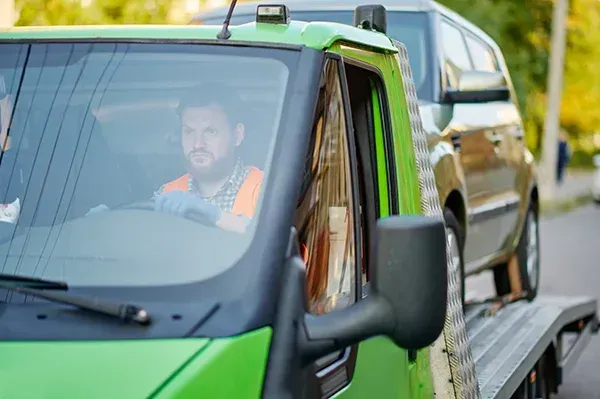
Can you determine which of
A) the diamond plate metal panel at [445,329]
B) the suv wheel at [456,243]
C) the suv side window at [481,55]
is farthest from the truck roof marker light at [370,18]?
the suv side window at [481,55]

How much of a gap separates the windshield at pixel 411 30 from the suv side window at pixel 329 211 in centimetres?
389

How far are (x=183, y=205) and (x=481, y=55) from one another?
5900 millimetres

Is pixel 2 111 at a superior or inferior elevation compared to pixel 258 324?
superior

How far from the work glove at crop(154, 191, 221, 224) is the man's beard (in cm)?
12

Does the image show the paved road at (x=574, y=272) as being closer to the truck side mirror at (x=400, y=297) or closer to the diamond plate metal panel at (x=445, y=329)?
the diamond plate metal panel at (x=445, y=329)

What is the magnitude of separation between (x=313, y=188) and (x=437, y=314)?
64 centimetres

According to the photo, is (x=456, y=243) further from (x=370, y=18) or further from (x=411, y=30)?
(x=370, y=18)

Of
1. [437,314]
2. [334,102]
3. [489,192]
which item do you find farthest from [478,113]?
[437,314]

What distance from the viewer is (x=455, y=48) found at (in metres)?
7.92

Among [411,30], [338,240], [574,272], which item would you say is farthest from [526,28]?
[338,240]

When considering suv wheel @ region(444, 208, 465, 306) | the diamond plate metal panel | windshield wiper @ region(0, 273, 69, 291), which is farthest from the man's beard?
suv wheel @ region(444, 208, 465, 306)

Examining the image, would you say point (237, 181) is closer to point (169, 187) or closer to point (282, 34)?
point (169, 187)

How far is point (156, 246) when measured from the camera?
297 centimetres

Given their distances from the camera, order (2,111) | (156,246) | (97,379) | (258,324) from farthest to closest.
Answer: (2,111) < (156,246) < (258,324) < (97,379)
